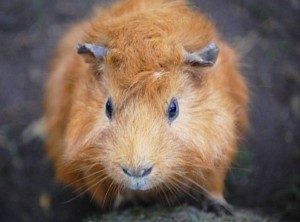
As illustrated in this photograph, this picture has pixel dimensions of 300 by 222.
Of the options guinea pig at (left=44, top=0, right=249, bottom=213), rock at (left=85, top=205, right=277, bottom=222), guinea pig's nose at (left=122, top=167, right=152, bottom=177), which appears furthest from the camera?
rock at (left=85, top=205, right=277, bottom=222)

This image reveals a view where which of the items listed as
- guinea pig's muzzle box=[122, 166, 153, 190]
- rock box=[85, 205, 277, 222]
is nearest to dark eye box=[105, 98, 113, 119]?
guinea pig's muzzle box=[122, 166, 153, 190]

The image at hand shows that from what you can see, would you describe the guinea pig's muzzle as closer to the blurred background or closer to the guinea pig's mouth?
the guinea pig's mouth

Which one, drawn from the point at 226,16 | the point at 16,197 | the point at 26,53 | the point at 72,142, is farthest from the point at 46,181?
the point at 226,16

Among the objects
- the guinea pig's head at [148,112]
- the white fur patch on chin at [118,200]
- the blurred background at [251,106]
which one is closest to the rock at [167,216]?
Result: the white fur patch on chin at [118,200]

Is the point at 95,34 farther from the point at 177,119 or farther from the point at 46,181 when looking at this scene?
the point at 46,181

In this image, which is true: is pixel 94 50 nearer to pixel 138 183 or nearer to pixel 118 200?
pixel 138 183

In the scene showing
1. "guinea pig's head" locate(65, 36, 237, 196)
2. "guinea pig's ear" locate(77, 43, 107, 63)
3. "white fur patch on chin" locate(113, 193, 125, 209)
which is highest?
"guinea pig's ear" locate(77, 43, 107, 63)
